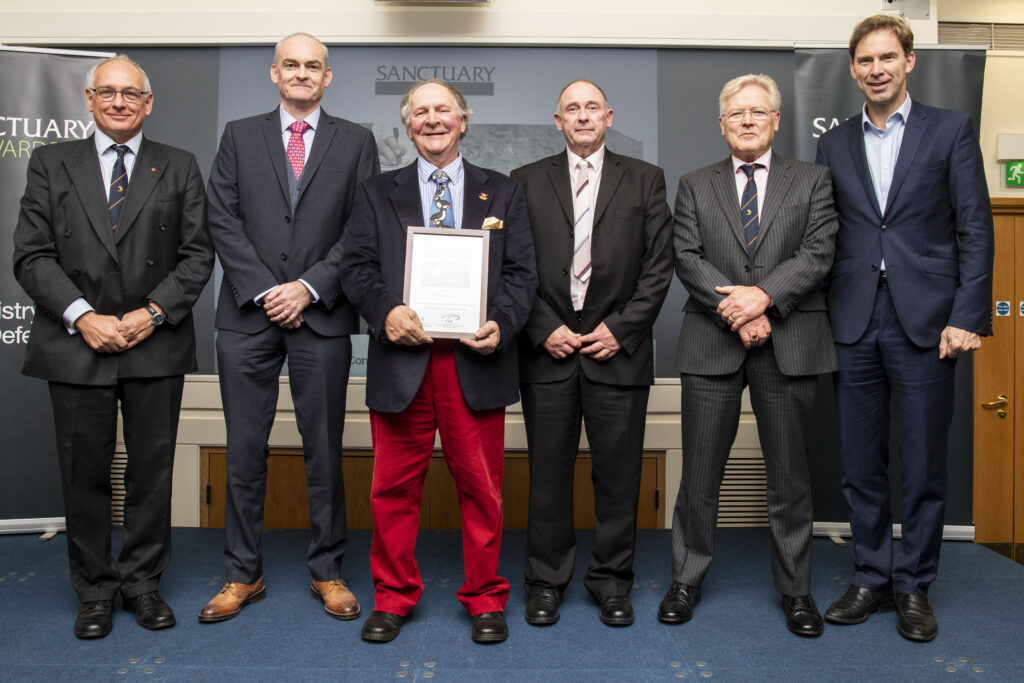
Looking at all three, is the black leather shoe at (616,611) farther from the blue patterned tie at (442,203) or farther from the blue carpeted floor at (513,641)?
the blue patterned tie at (442,203)

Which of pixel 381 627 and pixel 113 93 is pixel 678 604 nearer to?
pixel 381 627

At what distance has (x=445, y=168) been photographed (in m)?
2.60

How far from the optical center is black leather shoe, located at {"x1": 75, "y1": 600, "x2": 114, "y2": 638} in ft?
8.27

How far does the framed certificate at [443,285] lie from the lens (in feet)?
8.00

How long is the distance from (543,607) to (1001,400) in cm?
278

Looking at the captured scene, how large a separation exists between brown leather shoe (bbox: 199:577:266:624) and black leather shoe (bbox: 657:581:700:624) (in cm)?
143

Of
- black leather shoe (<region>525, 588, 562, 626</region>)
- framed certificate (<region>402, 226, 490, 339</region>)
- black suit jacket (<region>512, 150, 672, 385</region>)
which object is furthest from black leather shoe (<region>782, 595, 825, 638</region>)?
framed certificate (<region>402, 226, 490, 339</region>)

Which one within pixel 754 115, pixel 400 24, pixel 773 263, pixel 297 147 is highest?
pixel 400 24

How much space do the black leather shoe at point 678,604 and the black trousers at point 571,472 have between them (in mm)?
Answer: 139

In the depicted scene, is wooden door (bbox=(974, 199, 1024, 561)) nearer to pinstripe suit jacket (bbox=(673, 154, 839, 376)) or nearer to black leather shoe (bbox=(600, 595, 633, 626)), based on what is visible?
pinstripe suit jacket (bbox=(673, 154, 839, 376))

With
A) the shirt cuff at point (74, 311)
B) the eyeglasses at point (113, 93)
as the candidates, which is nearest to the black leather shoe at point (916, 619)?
the shirt cuff at point (74, 311)

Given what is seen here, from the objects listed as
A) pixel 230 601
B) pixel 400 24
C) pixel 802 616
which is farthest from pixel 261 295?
pixel 802 616

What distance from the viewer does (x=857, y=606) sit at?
2.69 metres

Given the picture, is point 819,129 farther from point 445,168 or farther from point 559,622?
point 559,622
